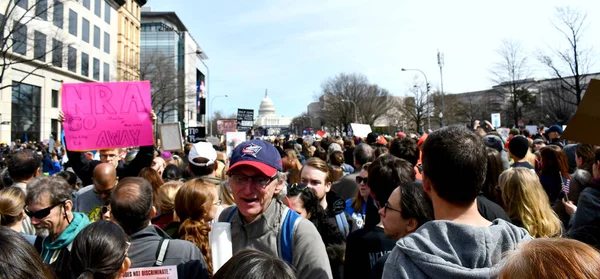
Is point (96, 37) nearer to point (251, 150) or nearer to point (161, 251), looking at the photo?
point (161, 251)

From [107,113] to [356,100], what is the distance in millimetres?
74276

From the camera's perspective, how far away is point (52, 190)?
344cm

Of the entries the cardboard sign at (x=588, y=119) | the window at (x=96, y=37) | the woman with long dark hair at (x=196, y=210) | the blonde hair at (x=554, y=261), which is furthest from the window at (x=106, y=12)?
the blonde hair at (x=554, y=261)

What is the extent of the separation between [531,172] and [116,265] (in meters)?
3.41

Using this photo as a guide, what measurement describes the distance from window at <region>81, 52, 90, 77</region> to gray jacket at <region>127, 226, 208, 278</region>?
49463 mm

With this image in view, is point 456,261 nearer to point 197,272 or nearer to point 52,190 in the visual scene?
point 197,272

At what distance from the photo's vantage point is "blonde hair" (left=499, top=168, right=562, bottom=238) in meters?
3.48

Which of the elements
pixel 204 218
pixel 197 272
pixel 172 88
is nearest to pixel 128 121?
pixel 204 218

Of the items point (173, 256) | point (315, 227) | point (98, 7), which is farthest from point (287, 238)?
point (98, 7)

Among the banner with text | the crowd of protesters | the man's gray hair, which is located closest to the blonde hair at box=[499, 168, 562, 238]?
the crowd of protesters

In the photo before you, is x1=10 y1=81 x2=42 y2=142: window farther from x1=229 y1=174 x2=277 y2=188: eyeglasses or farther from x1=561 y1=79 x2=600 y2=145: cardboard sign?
x1=561 y1=79 x2=600 y2=145: cardboard sign

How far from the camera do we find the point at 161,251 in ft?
8.71

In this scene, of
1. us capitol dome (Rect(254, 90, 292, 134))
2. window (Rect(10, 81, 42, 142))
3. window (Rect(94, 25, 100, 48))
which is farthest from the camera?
us capitol dome (Rect(254, 90, 292, 134))

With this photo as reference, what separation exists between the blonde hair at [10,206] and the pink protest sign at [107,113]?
2187 millimetres
